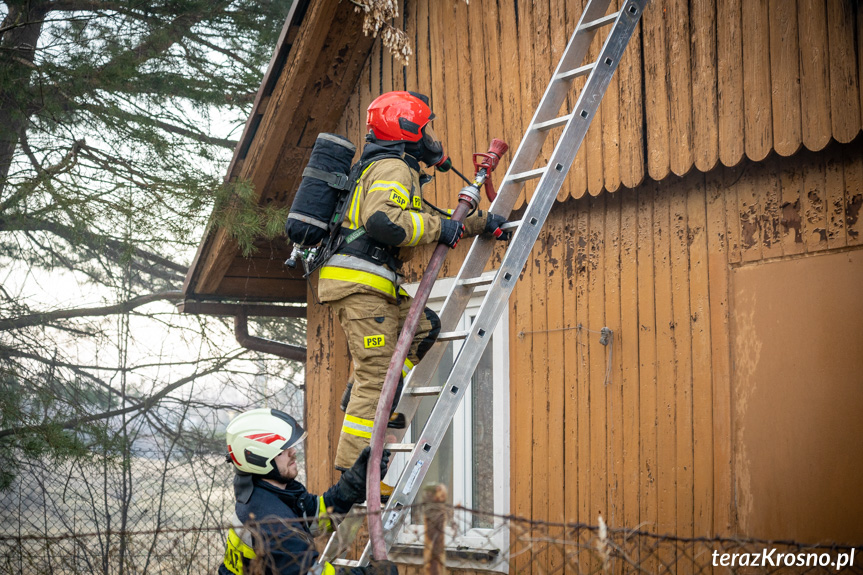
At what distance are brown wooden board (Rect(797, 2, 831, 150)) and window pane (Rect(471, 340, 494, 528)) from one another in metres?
2.61

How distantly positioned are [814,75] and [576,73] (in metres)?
1.15

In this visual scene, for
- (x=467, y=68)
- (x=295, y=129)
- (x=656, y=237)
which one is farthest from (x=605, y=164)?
(x=295, y=129)

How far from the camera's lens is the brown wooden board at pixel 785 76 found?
4.24 meters

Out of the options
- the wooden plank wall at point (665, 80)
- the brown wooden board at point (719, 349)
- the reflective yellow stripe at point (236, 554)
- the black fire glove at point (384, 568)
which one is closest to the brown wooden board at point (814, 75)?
the wooden plank wall at point (665, 80)

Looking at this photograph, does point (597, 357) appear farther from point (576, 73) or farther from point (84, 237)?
point (84, 237)

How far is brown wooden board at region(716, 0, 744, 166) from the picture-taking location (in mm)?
4504

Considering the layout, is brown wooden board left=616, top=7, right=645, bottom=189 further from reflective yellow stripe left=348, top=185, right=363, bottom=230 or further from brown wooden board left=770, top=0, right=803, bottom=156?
reflective yellow stripe left=348, top=185, right=363, bottom=230

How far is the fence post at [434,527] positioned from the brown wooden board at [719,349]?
236 centimetres

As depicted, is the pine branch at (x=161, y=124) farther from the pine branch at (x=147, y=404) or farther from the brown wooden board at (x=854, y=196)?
the brown wooden board at (x=854, y=196)

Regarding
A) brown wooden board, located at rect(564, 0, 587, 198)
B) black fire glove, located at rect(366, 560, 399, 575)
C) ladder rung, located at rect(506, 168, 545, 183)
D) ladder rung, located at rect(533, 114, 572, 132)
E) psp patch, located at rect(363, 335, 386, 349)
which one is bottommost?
black fire glove, located at rect(366, 560, 399, 575)

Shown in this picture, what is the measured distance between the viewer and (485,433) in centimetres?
596

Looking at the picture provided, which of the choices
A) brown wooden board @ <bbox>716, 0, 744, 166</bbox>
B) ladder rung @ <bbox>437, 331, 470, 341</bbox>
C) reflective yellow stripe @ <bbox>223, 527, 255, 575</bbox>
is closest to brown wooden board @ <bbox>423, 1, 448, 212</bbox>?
brown wooden board @ <bbox>716, 0, 744, 166</bbox>

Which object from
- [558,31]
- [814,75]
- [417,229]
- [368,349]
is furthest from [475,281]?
[558,31]

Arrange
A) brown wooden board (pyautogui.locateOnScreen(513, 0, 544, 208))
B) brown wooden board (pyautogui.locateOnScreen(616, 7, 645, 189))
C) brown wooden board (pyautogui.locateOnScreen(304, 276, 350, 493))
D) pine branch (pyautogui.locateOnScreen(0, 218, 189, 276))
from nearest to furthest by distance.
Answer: brown wooden board (pyautogui.locateOnScreen(616, 7, 645, 189)), brown wooden board (pyautogui.locateOnScreen(513, 0, 544, 208)), brown wooden board (pyautogui.locateOnScreen(304, 276, 350, 493)), pine branch (pyautogui.locateOnScreen(0, 218, 189, 276))
